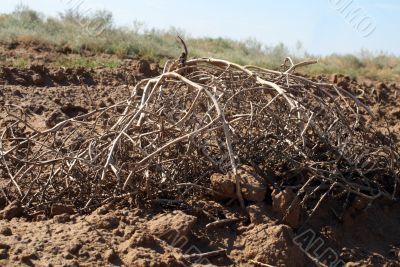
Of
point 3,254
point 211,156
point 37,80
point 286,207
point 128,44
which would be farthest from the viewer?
point 128,44

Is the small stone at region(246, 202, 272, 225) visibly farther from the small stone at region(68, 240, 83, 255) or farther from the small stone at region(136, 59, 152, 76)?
the small stone at region(136, 59, 152, 76)

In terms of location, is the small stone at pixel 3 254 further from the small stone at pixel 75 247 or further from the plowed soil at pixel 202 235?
the small stone at pixel 75 247

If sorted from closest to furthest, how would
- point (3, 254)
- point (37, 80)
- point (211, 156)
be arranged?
point (3, 254) < point (211, 156) < point (37, 80)


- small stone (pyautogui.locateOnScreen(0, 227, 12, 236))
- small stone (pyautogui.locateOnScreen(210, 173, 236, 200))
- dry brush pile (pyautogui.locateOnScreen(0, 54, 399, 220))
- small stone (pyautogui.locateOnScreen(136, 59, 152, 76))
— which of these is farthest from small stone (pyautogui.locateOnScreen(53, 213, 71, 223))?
small stone (pyautogui.locateOnScreen(136, 59, 152, 76))

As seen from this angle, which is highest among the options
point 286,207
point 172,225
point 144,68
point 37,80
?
point 144,68

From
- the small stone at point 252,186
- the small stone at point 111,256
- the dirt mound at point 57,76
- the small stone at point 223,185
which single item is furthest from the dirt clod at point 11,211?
the dirt mound at point 57,76

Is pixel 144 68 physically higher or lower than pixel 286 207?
higher

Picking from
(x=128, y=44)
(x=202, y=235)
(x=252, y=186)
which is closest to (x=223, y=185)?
(x=252, y=186)

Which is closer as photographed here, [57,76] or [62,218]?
[62,218]

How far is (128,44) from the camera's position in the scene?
1160cm

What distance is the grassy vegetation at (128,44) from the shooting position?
35.9 ft

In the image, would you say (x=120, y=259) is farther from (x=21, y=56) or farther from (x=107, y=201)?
(x=21, y=56)

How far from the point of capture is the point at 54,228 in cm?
331

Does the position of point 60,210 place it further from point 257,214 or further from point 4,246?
point 257,214
